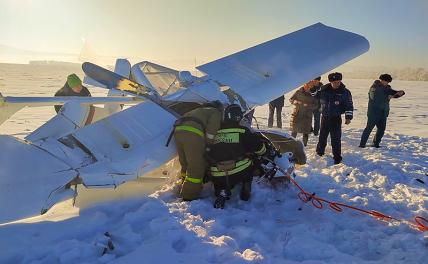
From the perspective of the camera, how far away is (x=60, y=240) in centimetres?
356

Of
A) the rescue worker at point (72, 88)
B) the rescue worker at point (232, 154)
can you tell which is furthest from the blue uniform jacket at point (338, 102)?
the rescue worker at point (72, 88)

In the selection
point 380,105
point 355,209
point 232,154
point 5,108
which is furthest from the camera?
point 380,105

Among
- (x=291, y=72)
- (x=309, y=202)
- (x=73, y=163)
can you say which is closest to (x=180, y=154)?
(x=73, y=163)

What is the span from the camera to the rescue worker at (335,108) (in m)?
6.87

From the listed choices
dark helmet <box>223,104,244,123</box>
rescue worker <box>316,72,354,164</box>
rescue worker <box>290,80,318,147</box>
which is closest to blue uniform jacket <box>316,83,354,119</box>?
rescue worker <box>316,72,354,164</box>

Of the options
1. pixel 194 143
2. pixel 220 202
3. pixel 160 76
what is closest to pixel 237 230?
pixel 220 202

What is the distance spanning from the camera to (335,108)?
22.9 feet

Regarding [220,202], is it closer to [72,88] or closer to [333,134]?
[333,134]

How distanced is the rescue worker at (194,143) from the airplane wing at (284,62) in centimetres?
180

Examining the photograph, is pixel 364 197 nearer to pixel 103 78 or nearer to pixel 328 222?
pixel 328 222

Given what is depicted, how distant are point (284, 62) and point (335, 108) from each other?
4.40ft

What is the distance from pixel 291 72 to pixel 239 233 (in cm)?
418

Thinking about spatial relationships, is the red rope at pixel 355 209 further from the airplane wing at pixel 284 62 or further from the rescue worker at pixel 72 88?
the rescue worker at pixel 72 88

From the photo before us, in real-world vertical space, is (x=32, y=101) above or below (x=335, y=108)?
above
